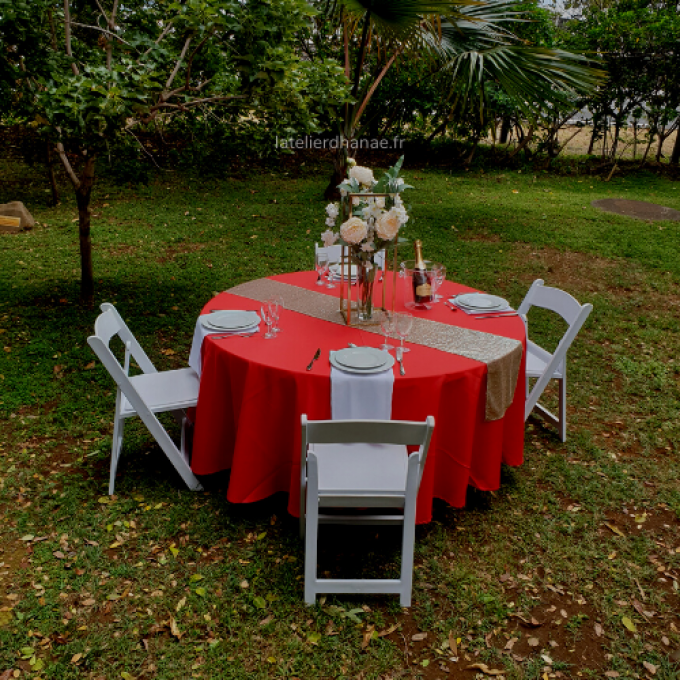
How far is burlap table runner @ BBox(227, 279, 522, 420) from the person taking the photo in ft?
9.07

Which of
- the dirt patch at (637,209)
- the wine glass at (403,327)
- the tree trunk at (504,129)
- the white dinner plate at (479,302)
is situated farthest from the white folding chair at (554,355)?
the tree trunk at (504,129)

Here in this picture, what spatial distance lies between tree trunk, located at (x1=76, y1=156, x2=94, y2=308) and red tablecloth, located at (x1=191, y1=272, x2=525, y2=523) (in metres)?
2.79

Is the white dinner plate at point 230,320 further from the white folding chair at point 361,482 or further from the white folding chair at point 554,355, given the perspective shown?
the white folding chair at point 554,355

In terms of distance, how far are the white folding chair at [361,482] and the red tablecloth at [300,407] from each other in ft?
0.73

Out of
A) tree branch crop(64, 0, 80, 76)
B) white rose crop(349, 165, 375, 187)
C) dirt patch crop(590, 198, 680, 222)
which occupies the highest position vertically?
tree branch crop(64, 0, 80, 76)

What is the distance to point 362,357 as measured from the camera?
2.70m

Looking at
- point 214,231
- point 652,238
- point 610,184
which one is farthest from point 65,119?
point 610,184

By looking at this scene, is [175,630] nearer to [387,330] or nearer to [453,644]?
[453,644]

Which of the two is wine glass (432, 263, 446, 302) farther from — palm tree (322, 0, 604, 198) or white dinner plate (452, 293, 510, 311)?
palm tree (322, 0, 604, 198)

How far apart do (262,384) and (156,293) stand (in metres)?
3.57

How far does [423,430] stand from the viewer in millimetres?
2201

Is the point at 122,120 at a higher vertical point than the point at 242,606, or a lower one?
higher

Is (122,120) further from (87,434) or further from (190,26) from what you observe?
(87,434)

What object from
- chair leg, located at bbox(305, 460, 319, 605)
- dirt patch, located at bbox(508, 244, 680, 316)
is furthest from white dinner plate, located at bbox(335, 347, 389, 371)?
dirt patch, located at bbox(508, 244, 680, 316)
